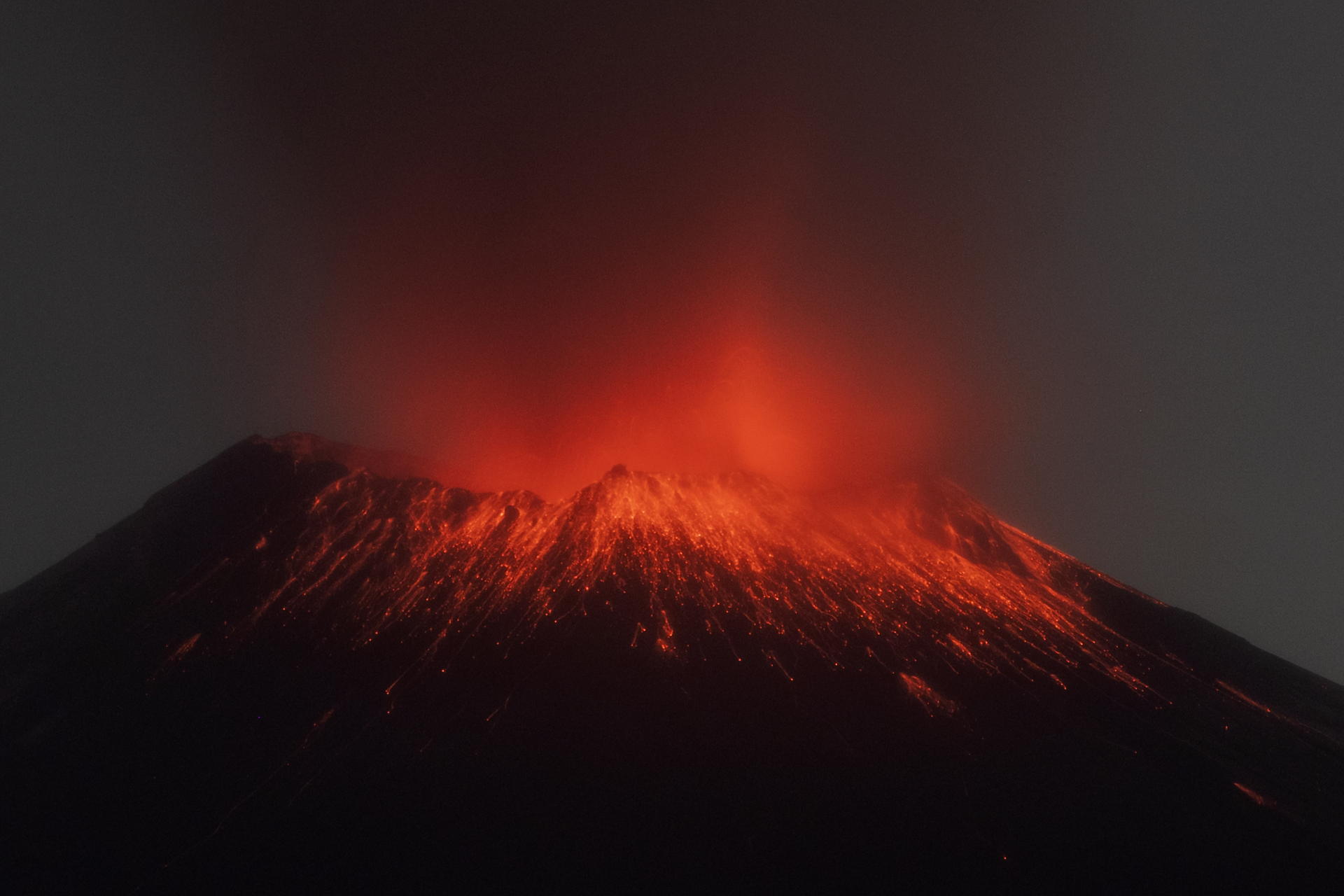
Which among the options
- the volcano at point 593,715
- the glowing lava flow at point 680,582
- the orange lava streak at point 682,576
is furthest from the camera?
the orange lava streak at point 682,576

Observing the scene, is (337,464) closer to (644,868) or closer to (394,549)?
(394,549)

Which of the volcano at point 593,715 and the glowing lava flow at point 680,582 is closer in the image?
the volcano at point 593,715

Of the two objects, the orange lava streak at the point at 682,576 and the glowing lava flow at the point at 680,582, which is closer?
the glowing lava flow at the point at 680,582

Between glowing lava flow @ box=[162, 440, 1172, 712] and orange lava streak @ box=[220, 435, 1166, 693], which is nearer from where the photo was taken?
glowing lava flow @ box=[162, 440, 1172, 712]

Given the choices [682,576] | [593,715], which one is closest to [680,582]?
[682,576]

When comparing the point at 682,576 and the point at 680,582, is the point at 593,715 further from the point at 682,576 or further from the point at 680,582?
the point at 682,576

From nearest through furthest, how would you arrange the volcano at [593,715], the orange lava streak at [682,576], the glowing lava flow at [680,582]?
the volcano at [593,715] → the glowing lava flow at [680,582] → the orange lava streak at [682,576]
